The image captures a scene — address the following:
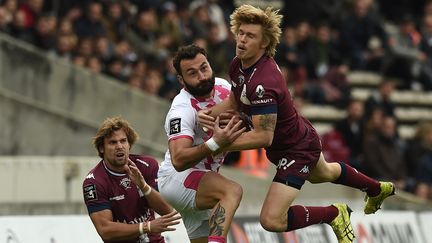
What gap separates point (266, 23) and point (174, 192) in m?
1.71

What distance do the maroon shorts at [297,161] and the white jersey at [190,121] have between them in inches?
21.0

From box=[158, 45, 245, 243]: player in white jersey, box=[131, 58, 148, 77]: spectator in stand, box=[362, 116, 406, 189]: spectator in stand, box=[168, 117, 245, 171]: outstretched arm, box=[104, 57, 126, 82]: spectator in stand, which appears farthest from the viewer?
box=[362, 116, 406, 189]: spectator in stand

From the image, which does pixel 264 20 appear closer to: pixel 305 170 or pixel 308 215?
pixel 305 170

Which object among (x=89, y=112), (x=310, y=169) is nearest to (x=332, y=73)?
(x=89, y=112)

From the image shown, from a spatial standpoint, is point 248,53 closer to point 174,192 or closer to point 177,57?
point 177,57

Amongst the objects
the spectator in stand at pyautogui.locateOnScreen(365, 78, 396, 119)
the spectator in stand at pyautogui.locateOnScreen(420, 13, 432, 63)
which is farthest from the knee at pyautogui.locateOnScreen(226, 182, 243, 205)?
the spectator in stand at pyautogui.locateOnScreen(420, 13, 432, 63)

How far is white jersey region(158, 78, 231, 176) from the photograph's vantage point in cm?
1153

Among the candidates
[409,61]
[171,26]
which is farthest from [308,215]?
[409,61]

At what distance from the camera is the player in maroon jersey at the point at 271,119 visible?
36.8 ft

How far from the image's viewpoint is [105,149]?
39.3ft

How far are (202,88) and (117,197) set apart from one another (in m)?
1.25

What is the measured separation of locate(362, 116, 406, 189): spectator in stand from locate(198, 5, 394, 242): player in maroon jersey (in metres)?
8.40

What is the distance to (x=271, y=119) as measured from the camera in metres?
11.2

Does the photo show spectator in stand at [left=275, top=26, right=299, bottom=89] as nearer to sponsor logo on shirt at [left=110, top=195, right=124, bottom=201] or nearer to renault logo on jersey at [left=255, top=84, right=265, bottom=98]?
sponsor logo on shirt at [left=110, top=195, right=124, bottom=201]
